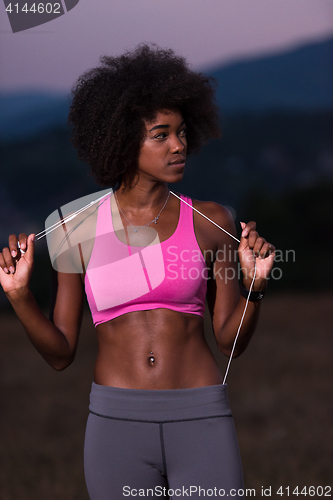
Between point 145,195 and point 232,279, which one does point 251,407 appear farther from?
point 145,195

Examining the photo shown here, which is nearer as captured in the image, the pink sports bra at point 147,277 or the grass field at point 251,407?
the pink sports bra at point 147,277

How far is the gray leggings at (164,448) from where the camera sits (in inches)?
61.1

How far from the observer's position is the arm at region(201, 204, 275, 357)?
167 centimetres

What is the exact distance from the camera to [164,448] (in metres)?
1.56

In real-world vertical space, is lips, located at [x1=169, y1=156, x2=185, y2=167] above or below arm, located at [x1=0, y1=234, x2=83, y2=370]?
above

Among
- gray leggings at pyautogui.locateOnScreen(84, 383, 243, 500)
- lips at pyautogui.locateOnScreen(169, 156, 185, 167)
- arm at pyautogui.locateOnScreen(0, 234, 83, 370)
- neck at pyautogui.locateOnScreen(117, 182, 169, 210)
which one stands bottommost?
gray leggings at pyautogui.locateOnScreen(84, 383, 243, 500)

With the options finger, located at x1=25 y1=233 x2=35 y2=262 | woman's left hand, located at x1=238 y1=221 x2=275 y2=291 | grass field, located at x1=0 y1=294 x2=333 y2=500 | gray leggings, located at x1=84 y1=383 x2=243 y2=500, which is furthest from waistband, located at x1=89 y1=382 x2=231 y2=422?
grass field, located at x1=0 y1=294 x2=333 y2=500

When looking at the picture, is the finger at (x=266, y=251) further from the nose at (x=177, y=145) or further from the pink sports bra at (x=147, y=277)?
the nose at (x=177, y=145)

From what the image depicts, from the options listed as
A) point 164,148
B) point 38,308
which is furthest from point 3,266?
point 164,148

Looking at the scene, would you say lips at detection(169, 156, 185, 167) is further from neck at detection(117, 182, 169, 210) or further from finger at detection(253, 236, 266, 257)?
finger at detection(253, 236, 266, 257)

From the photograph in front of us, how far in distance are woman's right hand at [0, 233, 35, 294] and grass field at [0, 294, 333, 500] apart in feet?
8.36

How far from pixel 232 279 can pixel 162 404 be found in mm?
454

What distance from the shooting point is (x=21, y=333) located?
694 centimetres

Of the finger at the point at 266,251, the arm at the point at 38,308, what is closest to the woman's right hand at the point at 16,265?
the arm at the point at 38,308
